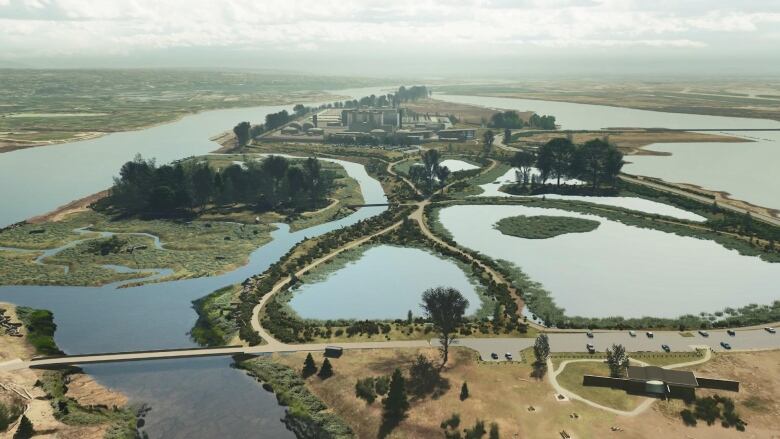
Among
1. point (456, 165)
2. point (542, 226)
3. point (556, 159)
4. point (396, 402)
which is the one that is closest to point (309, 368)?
point (396, 402)

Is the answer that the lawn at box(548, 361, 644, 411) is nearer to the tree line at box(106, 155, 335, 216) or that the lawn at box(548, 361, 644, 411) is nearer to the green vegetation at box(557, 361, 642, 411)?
the green vegetation at box(557, 361, 642, 411)

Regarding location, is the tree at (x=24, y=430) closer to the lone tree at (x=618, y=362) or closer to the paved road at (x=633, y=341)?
the paved road at (x=633, y=341)

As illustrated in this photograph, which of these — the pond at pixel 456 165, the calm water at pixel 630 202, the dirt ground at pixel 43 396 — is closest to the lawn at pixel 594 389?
the dirt ground at pixel 43 396

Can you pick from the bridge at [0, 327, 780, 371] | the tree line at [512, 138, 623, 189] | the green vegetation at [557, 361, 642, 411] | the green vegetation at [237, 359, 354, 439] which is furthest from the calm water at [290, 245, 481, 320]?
the tree line at [512, 138, 623, 189]

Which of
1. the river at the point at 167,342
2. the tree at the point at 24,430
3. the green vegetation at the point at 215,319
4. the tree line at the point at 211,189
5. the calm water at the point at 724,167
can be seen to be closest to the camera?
the tree at the point at 24,430

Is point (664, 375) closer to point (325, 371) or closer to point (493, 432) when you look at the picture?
point (493, 432)

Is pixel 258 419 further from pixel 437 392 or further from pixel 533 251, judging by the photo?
pixel 533 251

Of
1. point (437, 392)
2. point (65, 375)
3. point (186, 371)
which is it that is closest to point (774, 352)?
point (437, 392)
